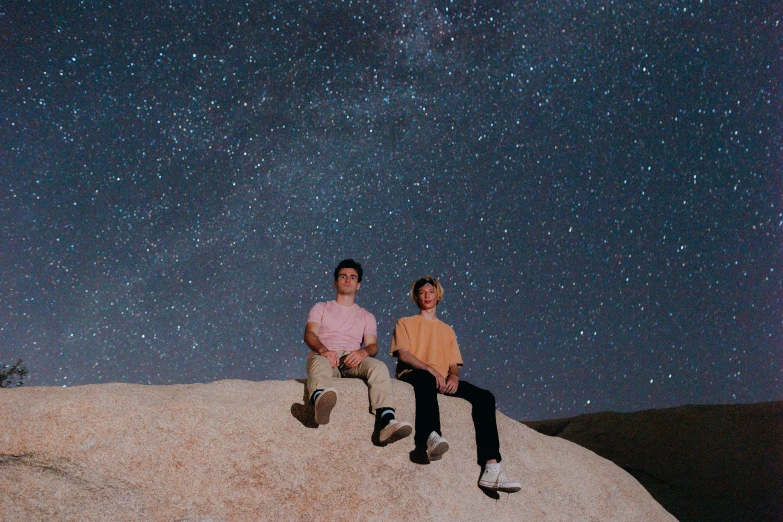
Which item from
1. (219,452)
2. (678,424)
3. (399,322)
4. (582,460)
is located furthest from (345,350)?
(678,424)

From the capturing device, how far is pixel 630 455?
929 centimetres

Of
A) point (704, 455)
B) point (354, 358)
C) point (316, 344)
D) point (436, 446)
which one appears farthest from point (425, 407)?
point (704, 455)

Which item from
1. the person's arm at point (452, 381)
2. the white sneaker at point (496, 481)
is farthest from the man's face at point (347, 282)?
the white sneaker at point (496, 481)

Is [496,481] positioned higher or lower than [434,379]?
lower

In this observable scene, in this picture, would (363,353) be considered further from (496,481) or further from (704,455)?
(704,455)

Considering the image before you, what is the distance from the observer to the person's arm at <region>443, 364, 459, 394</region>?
5559 millimetres

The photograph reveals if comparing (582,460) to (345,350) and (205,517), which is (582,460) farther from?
(205,517)

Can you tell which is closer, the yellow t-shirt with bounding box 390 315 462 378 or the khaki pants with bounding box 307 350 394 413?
the khaki pants with bounding box 307 350 394 413

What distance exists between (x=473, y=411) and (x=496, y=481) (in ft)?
2.53

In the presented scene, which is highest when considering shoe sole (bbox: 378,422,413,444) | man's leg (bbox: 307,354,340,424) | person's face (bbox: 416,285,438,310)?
person's face (bbox: 416,285,438,310)

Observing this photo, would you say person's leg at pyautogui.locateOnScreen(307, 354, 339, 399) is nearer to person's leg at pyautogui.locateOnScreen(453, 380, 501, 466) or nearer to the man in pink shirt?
the man in pink shirt

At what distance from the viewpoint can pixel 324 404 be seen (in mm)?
4457

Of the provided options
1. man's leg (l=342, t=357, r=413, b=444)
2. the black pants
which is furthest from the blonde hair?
man's leg (l=342, t=357, r=413, b=444)

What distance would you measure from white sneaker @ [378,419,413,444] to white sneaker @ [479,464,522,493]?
1068 millimetres
